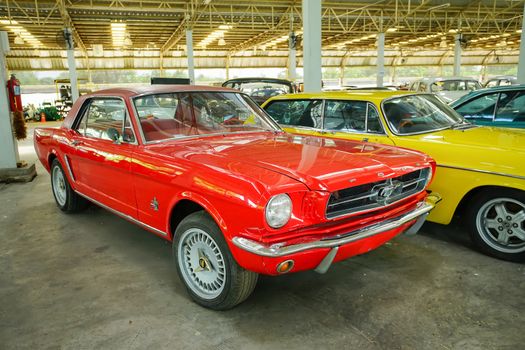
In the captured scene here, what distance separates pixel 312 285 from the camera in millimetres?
3045

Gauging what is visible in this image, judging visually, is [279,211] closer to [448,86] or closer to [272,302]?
[272,302]

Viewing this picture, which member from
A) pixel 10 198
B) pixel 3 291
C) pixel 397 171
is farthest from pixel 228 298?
pixel 10 198

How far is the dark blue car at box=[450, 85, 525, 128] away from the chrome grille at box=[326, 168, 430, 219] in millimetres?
3098

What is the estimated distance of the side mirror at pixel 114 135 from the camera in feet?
10.8

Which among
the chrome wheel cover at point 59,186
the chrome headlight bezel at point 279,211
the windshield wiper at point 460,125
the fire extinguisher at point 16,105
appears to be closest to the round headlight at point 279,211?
the chrome headlight bezel at point 279,211

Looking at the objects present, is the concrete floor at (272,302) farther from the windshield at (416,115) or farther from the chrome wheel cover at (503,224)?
the windshield at (416,115)

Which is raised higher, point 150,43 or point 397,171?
point 150,43

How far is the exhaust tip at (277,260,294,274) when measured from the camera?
7.24 ft

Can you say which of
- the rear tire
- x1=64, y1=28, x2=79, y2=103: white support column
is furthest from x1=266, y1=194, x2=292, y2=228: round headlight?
x1=64, y1=28, x2=79, y2=103: white support column

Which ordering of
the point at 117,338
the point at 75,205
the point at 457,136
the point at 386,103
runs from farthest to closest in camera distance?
the point at 75,205 < the point at 386,103 < the point at 457,136 < the point at 117,338

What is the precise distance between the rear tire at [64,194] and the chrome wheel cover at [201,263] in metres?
2.41

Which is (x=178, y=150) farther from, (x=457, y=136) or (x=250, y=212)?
(x=457, y=136)

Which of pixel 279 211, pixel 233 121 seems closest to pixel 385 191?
pixel 279 211

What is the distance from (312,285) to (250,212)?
3.76 ft
